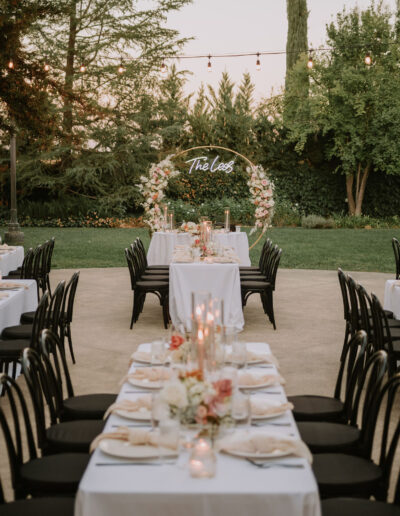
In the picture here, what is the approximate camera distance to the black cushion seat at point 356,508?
106 inches

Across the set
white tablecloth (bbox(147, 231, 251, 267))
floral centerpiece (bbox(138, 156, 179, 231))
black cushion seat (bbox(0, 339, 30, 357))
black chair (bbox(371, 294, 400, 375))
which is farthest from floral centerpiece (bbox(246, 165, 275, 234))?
black cushion seat (bbox(0, 339, 30, 357))

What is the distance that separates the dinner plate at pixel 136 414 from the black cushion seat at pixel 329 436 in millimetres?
958

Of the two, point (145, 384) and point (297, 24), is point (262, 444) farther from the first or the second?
point (297, 24)

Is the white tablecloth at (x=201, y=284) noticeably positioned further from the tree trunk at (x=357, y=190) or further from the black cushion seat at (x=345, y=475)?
the tree trunk at (x=357, y=190)

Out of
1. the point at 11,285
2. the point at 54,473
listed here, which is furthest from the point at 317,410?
the point at 11,285

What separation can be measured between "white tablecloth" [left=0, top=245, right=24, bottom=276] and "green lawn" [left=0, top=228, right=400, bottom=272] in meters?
4.24

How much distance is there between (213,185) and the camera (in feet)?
84.8

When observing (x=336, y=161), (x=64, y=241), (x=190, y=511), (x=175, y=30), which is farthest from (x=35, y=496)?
(x=175, y=30)

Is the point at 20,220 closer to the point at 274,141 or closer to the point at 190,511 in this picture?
the point at 274,141

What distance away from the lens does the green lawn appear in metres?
15.2

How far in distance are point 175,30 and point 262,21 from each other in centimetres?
526

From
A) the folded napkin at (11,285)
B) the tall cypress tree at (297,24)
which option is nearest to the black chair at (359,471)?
the folded napkin at (11,285)

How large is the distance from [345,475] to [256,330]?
5274 mm

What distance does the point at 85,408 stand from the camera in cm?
A: 399
